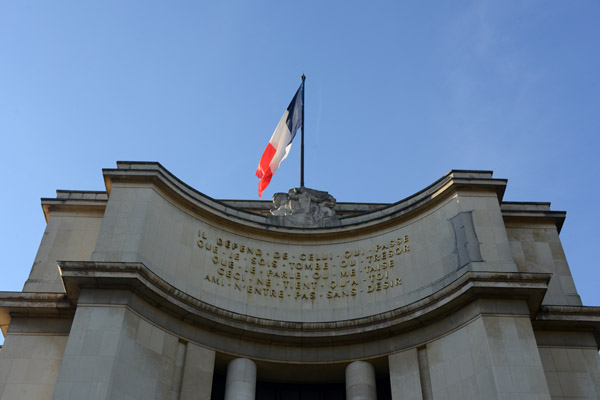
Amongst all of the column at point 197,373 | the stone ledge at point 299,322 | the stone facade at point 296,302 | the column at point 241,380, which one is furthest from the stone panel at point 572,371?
the column at point 197,373

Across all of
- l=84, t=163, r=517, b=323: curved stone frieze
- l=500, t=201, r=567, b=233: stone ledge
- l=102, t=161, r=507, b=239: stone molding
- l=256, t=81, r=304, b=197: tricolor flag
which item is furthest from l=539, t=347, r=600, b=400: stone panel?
l=256, t=81, r=304, b=197: tricolor flag

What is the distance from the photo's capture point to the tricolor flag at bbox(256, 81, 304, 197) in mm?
26422

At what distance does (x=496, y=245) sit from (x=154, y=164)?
11719 mm

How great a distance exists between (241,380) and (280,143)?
11239 millimetres

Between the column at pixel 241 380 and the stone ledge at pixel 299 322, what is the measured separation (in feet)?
3.09

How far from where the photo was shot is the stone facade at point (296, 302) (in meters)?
17.6

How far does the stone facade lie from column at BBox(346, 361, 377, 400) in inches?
2.3

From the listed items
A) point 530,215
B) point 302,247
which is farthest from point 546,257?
point 302,247

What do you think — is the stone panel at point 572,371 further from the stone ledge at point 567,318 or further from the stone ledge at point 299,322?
the stone ledge at point 299,322

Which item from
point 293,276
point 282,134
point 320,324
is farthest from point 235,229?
point 282,134

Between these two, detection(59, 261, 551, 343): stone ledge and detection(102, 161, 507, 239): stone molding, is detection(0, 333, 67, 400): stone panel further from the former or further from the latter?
detection(102, 161, 507, 239): stone molding

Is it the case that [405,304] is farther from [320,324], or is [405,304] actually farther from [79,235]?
[79,235]

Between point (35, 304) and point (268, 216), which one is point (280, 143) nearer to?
point (268, 216)

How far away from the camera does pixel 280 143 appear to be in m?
27.0
